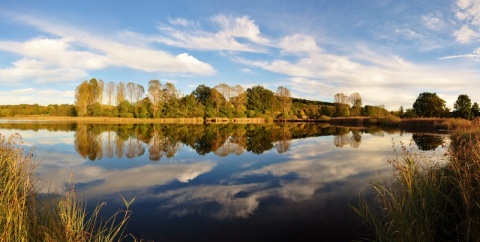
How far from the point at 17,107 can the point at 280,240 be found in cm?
10757

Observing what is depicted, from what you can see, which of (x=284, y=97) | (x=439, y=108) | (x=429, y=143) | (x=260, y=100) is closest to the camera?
(x=429, y=143)

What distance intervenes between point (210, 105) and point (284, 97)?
30529mm

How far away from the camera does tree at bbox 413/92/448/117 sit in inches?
2051

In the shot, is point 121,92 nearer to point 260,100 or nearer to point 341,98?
point 260,100

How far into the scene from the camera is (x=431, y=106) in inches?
2087

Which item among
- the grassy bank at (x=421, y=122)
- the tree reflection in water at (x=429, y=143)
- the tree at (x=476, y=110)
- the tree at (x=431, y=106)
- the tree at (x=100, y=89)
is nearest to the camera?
the tree reflection in water at (x=429, y=143)

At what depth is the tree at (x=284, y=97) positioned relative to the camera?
94.1 meters

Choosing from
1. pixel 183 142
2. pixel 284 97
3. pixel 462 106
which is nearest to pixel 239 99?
pixel 284 97

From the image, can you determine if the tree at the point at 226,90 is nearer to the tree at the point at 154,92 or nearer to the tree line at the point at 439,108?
the tree at the point at 154,92

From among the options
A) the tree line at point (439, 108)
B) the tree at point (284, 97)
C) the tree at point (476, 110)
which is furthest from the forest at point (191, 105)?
the tree at point (476, 110)

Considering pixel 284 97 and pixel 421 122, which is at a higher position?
pixel 284 97

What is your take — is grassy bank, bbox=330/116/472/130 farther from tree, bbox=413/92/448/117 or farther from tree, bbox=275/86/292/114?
tree, bbox=275/86/292/114

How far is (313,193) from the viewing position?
7551 mm

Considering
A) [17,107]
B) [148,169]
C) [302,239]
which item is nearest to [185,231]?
[302,239]
